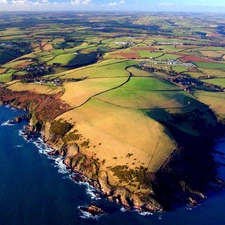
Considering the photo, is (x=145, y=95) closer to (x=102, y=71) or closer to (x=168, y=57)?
(x=102, y=71)

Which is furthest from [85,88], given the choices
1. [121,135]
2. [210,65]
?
[210,65]

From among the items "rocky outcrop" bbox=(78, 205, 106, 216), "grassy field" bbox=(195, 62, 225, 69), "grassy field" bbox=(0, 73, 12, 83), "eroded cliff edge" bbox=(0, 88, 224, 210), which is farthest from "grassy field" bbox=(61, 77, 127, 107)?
"grassy field" bbox=(195, 62, 225, 69)

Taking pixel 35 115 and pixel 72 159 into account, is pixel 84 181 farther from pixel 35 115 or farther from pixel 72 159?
pixel 35 115

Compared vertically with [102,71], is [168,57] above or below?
below

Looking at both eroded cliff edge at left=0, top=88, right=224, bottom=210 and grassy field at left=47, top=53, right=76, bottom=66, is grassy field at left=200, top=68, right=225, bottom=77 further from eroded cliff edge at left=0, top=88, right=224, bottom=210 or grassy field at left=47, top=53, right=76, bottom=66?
grassy field at left=47, top=53, right=76, bottom=66

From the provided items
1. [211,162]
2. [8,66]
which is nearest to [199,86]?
[211,162]
